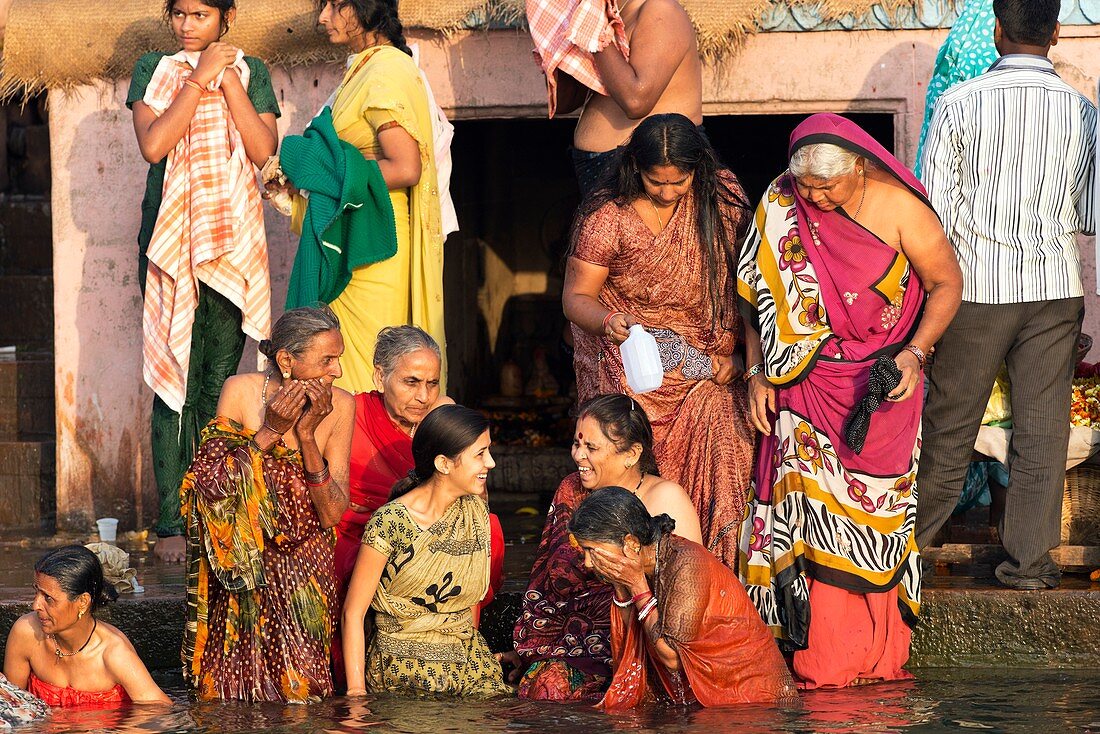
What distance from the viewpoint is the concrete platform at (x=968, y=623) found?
543 cm

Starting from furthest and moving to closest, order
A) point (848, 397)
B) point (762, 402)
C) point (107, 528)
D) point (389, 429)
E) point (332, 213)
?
point (107, 528) → point (332, 213) → point (389, 429) → point (762, 402) → point (848, 397)

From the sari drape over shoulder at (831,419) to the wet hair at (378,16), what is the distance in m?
1.91

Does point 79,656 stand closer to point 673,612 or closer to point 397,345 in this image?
point 397,345

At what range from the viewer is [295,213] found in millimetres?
6387

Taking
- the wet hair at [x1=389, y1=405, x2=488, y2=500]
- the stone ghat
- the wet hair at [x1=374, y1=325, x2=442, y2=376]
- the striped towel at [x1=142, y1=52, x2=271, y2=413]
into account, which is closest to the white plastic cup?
the striped towel at [x1=142, y1=52, x2=271, y2=413]

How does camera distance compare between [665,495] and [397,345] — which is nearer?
[665,495]

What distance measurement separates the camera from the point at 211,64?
635cm

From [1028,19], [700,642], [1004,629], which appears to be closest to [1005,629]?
[1004,629]

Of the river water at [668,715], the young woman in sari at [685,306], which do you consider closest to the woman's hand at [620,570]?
the river water at [668,715]

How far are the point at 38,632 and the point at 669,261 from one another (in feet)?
7.93

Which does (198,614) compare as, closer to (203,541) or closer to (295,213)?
(203,541)

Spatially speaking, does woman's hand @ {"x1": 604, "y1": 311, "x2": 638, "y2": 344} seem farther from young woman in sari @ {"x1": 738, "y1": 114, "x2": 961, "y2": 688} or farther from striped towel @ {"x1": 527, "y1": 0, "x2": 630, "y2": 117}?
striped towel @ {"x1": 527, "y1": 0, "x2": 630, "y2": 117}

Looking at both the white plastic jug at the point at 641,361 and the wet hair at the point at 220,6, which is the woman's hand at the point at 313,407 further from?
the wet hair at the point at 220,6

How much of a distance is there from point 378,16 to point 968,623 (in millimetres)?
3244
